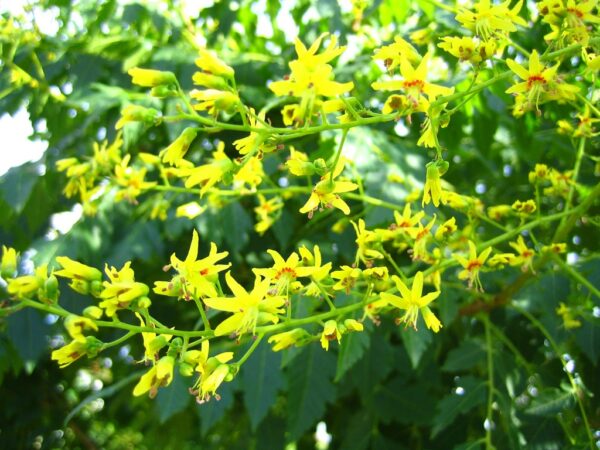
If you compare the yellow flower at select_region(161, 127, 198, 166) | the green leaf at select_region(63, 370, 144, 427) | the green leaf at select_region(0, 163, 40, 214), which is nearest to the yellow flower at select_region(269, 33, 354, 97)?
the yellow flower at select_region(161, 127, 198, 166)

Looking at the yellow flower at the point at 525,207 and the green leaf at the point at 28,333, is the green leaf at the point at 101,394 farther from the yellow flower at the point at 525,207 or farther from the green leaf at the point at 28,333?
the yellow flower at the point at 525,207

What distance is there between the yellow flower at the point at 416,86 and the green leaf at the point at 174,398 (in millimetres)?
1079

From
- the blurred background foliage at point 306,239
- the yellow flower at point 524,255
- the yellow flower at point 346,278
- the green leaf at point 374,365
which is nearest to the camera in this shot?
the yellow flower at point 346,278

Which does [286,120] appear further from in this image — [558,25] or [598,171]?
[598,171]

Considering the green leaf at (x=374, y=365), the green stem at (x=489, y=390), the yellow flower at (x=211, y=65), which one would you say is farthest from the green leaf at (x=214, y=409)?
the yellow flower at (x=211, y=65)

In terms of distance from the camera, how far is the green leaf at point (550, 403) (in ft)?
5.44

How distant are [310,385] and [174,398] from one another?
364 millimetres

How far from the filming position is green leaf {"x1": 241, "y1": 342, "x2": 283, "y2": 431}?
1.82 meters

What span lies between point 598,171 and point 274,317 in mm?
897

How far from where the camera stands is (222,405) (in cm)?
188

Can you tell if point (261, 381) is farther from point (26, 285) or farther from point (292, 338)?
point (26, 285)

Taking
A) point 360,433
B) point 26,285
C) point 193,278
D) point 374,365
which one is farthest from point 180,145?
point 360,433

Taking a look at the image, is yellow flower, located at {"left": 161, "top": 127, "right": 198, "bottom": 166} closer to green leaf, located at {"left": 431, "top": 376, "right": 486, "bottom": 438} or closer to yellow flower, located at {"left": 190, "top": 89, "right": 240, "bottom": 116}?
yellow flower, located at {"left": 190, "top": 89, "right": 240, "bottom": 116}

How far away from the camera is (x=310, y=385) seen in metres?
1.88
